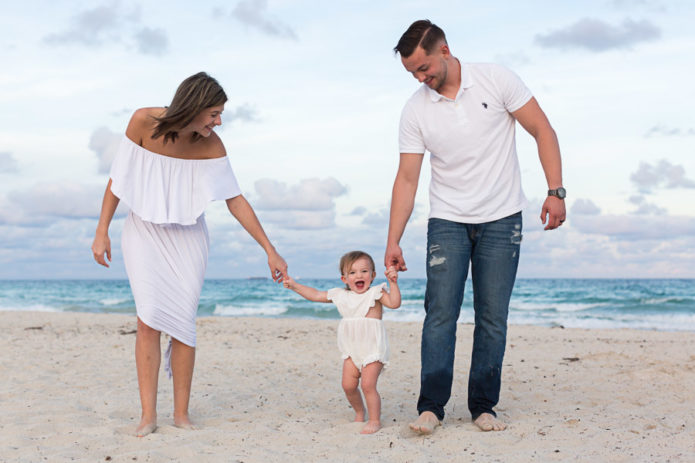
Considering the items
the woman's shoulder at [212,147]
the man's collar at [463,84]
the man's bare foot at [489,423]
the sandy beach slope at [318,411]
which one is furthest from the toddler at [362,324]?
the man's collar at [463,84]

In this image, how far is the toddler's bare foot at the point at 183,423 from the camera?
13.7 ft

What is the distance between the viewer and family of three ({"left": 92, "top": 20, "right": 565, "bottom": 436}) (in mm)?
3855

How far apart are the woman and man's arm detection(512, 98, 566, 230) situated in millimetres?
1784

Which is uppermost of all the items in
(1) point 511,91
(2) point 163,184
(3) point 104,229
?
(1) point 511,91

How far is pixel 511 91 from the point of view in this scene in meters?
3.88

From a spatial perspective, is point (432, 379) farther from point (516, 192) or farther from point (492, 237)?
point (516, 192)

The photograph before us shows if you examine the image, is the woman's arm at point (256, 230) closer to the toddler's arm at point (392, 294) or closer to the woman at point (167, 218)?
the woman at point (167, 218)

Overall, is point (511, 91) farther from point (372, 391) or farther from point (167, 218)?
point (167, 218)

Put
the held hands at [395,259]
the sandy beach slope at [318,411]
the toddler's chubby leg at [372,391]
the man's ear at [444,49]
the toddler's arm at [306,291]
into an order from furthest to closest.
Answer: the toddler's arm at [306,291]
the toddler's chubby leg at [372,391]
the held hands at [395,259]
the man's ear at [444,49]
the sandy beach slope at [318,411]

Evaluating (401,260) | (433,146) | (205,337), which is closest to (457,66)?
(433,146)

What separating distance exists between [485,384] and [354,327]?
88 centimetres

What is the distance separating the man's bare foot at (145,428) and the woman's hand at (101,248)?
0.99 m

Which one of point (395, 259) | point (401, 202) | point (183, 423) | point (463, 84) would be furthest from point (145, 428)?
point (463, 84)

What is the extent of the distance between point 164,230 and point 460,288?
1.83m
